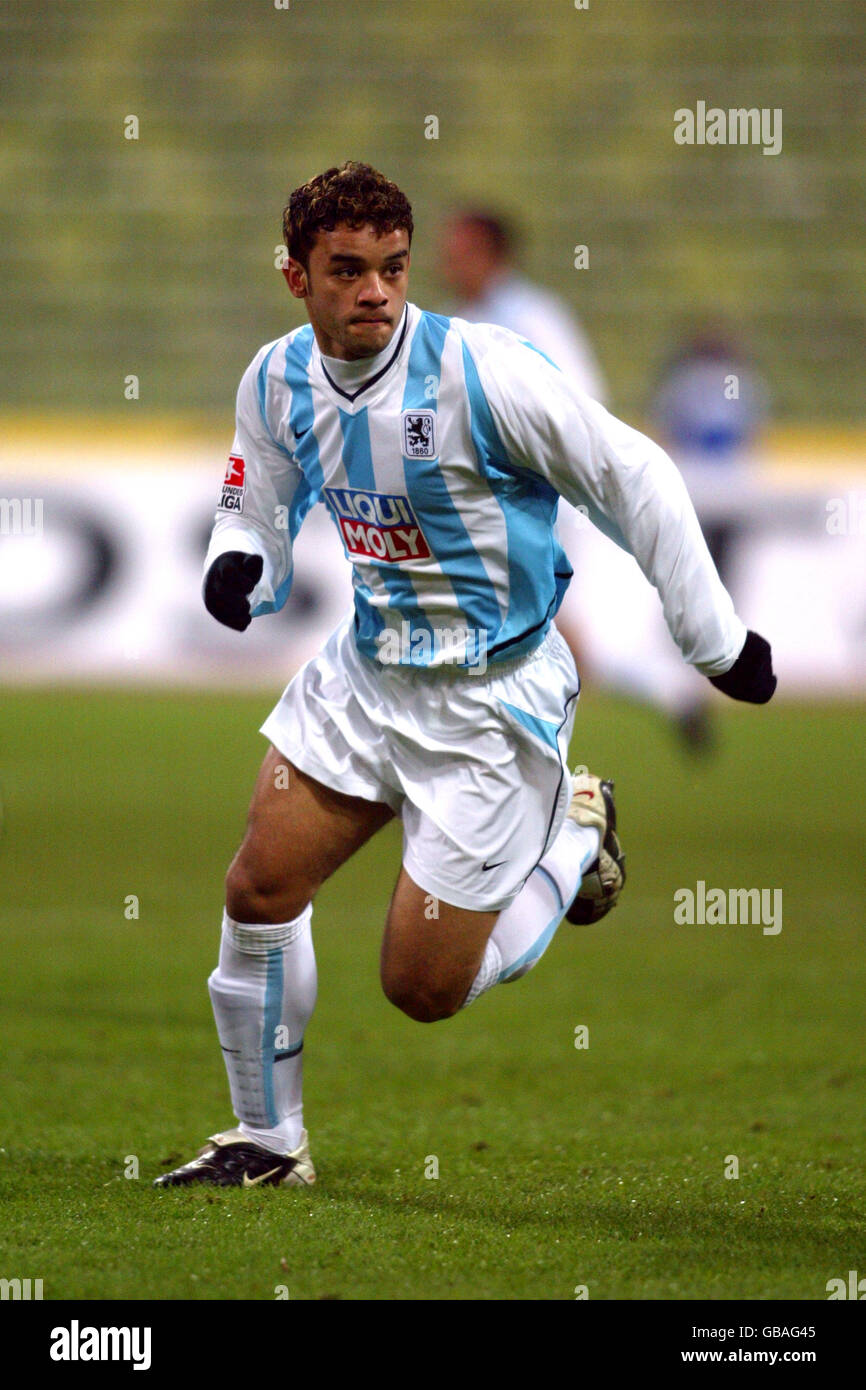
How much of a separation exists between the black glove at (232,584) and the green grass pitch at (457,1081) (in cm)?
121

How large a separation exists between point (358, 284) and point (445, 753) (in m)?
0.99

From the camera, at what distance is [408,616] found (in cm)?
394

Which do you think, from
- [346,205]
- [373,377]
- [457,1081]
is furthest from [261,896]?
[457,1081]

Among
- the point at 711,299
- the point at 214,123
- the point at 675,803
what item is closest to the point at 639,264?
the point at 711,299

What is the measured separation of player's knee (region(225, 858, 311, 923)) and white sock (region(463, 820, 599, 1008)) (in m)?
0.43

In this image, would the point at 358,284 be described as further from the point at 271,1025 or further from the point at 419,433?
the point at 271,1025

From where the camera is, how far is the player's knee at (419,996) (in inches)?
155

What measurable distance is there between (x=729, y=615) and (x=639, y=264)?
1255 centimetres

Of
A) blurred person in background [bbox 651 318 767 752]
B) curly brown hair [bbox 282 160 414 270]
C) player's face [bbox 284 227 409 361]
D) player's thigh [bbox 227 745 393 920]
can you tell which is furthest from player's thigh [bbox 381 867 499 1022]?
blurred person in background [bbox 651 318 767 752]

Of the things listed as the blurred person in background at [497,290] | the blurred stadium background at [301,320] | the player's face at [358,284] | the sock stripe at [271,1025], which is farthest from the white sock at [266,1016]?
the blurred person in background at [497,290]

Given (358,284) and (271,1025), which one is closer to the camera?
(358,284)

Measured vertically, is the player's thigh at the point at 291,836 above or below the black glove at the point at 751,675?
below

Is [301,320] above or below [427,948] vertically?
above

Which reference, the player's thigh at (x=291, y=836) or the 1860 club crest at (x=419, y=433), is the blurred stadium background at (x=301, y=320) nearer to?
the player's thigh at (x=291, y=836)
